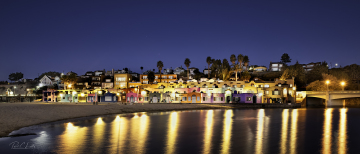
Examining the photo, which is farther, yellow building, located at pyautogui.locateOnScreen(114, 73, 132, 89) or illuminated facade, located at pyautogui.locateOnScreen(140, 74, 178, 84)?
illuminated facade, located at pyautogui.locateOnScreen(140, 74, 178, 84)

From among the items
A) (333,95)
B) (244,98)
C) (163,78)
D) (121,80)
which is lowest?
(244,98)

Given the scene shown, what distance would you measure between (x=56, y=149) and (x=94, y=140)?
3.73 metres

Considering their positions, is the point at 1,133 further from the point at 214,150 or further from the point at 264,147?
the point at 264,147

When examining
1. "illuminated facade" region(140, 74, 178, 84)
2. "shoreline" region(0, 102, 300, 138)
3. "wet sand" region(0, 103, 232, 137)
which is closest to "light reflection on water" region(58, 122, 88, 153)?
"shoreline" region(0, 102, 300, 138)

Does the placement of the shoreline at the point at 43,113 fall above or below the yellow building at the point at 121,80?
below

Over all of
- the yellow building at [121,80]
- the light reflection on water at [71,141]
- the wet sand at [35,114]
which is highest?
the yellow building at [121,80]

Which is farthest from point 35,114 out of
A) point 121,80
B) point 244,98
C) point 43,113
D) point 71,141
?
point 121,80

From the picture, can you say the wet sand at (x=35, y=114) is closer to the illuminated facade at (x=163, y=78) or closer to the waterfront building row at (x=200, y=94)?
A: the waterfront building row at (x=200, y=94)

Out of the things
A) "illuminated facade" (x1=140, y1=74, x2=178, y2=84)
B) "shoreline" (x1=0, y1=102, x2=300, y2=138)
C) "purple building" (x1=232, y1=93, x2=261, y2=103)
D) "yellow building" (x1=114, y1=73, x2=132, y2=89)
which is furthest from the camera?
"illuminated facade" (x1=140, y1=74, x2=178, y2=84)

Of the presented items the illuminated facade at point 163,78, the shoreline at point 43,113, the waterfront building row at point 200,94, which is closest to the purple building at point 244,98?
the waterfront building row at point 200,94

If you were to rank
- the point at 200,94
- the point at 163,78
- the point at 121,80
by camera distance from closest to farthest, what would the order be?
the point at 200,94, the point at 121,80, the point at 163,78

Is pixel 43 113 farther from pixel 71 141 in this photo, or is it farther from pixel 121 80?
pixel 121 80

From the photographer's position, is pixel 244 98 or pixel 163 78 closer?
pixel 244 98

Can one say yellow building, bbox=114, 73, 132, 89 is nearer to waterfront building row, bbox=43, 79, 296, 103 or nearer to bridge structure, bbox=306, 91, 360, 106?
waterfront building row, bbox=43, 79, 296, 103
